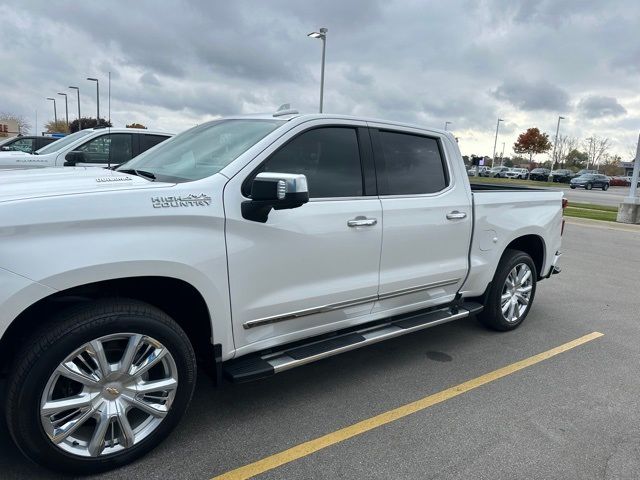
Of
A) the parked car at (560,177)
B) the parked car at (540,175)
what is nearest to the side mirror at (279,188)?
the parked car at (560,177)

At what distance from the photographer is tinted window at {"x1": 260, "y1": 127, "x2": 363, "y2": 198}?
Result: 3129 millimetres

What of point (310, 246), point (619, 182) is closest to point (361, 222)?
point (310, 246)

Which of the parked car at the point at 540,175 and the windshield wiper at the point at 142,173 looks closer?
the windshield wiper at the point at 142,173

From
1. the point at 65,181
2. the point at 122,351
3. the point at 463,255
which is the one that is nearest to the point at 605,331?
the point at 463,255

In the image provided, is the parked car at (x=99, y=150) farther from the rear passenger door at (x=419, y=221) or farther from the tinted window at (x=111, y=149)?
the rear passenger door at (x=419, y=221)

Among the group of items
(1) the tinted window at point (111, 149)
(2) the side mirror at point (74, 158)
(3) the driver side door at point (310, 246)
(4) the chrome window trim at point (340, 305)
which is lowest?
(4) the chrome window trim at point (340, 305)

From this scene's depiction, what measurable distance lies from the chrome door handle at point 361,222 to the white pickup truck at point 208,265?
0.01 m

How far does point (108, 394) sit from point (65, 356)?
1.07ft

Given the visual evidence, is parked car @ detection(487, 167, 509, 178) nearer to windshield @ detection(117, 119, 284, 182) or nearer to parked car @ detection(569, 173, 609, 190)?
parked car @ detection(569, 173, 609, 190)

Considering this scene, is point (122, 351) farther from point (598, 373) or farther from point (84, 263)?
point (598, 373)

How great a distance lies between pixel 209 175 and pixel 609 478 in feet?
8.99

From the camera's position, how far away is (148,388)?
2545 millimetres

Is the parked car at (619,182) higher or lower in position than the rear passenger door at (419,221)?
higher

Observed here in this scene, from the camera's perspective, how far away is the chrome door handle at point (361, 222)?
324 cm
